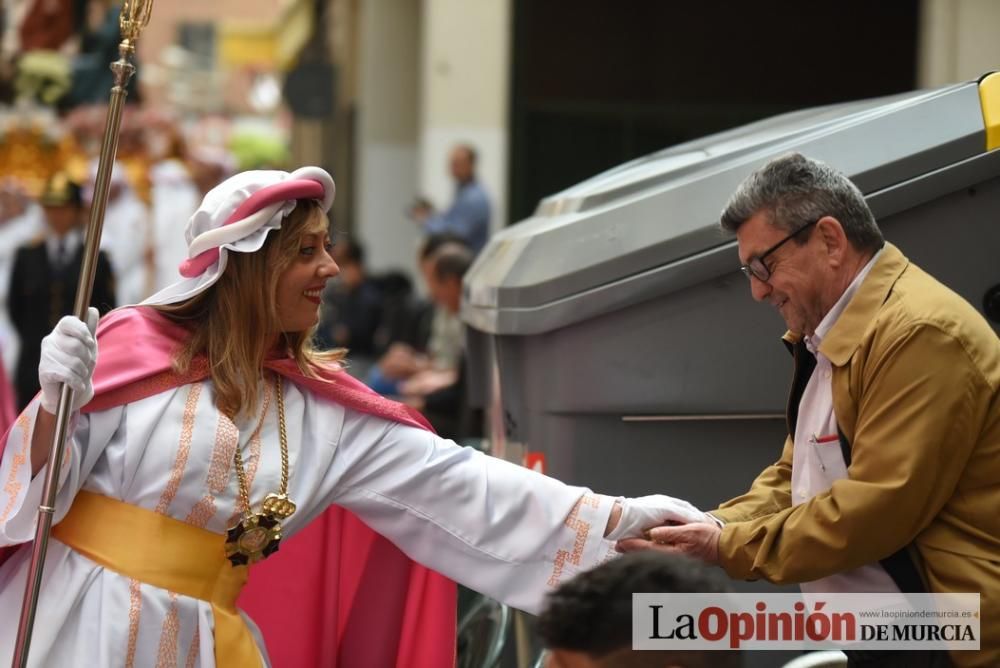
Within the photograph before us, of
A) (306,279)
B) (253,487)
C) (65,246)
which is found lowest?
(65,246)

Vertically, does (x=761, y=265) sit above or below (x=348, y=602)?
above

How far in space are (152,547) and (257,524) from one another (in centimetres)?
22

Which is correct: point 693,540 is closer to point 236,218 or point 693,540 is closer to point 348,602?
point 348,602

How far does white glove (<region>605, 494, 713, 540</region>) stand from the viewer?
384cm

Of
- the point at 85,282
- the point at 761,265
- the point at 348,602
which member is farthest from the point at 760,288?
the point at 85,282

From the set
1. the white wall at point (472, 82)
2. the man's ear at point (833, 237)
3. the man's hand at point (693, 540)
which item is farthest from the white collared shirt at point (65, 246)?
the man's ear at point (833, 237)

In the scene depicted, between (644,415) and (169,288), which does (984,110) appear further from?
(169,288)

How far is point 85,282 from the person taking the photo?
3.57m

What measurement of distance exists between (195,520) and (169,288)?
20.6 inches

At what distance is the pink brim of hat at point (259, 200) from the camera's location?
3.71 m

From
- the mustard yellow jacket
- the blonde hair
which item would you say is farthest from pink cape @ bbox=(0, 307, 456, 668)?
the mustard yellow jacket

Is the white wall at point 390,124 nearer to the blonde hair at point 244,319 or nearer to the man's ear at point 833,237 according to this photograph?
the blonde hair at point 244,319

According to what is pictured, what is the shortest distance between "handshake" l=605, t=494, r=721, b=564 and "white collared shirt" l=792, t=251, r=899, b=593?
221 mm

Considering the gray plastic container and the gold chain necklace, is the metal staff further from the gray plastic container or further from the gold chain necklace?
the gray plastic container
